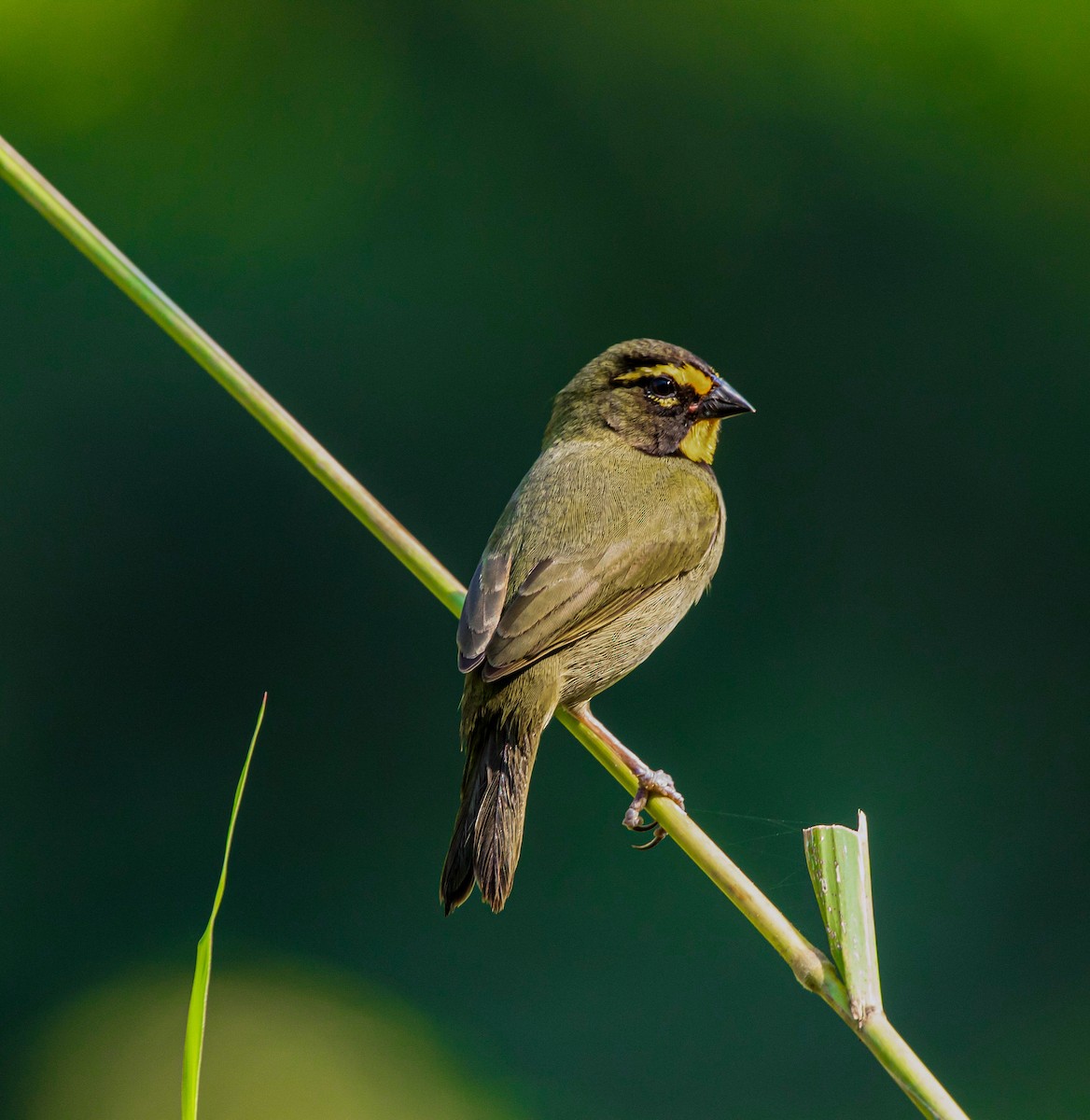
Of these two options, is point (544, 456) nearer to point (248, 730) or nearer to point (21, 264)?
point (248, 730)

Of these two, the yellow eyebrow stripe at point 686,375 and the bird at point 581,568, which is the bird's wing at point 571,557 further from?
the yellow eyebrow stripe at point 686,375

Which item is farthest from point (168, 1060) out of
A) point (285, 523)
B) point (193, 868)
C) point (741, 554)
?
point (741, 554)

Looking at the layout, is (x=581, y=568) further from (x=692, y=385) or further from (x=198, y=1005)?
(x=198, y=1005)

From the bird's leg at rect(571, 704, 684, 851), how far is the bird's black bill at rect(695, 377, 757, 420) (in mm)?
591

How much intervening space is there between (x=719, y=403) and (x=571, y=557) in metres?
0.53

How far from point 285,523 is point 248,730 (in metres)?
0.82

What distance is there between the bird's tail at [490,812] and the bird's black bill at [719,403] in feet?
2.42

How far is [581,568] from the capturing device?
6.15 feet

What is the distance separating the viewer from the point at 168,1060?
3664 mm

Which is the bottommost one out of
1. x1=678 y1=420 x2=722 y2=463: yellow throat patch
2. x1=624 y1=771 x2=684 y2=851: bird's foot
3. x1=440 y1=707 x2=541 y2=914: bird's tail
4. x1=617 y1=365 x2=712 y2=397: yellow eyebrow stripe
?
x1=624 y1=771 x2=684 y2=851: bird's foot

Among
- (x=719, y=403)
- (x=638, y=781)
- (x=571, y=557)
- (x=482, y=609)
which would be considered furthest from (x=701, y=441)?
(x=638, y=781)

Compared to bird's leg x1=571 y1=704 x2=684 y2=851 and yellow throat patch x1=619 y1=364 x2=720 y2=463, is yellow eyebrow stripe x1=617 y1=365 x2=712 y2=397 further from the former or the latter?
bird's leg x1=571 y1=704 x2=684 y2=851

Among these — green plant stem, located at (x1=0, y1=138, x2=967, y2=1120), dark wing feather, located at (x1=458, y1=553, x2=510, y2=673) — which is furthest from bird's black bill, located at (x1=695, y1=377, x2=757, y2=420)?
green plant stem, located at (x1=0, y1=138, x2=967, y2=1120)

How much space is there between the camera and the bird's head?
89.0 inches
